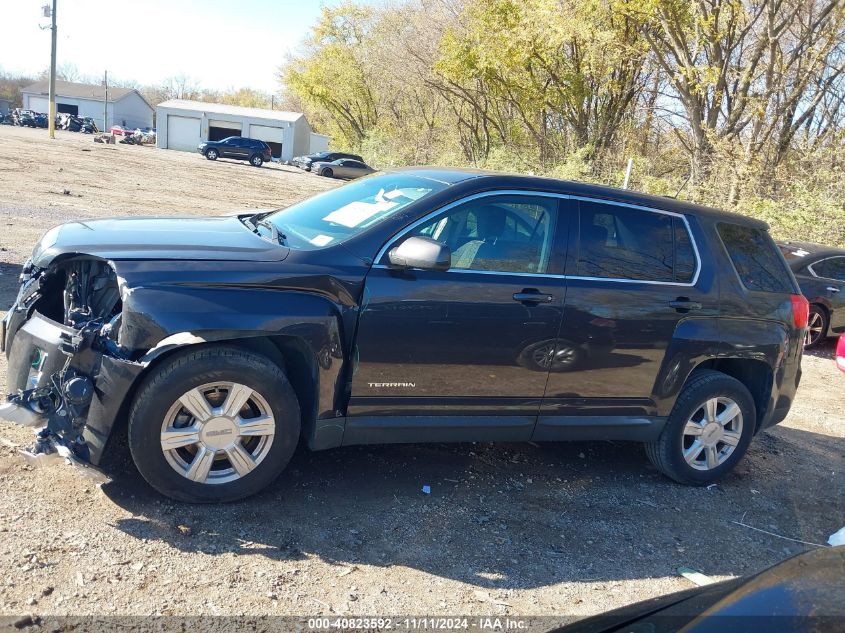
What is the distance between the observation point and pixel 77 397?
3449 millimetres

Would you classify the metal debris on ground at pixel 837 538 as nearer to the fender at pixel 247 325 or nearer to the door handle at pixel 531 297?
the door handle at pixel 531 297

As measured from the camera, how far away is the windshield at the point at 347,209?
4191 mm

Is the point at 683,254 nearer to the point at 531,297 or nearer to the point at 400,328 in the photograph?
the point at 531,297

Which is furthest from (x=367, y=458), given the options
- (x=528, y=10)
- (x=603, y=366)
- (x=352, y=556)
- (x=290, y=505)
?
(x=528, y=10)

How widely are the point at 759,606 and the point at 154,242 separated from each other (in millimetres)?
3290

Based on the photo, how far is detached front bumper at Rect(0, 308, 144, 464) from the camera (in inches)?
137

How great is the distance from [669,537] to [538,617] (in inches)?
53.5

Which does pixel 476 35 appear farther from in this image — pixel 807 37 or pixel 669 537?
pixel 669 537

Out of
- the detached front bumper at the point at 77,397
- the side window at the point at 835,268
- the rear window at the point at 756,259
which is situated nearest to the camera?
the detached front bumper at the point at 77,397

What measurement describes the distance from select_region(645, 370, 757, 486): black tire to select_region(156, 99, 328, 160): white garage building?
62140mm

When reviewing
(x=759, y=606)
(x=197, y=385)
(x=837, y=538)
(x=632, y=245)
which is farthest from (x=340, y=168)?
(x=759, y=606)

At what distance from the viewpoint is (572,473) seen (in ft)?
16.4

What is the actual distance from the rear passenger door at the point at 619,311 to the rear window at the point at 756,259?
1.16 feet

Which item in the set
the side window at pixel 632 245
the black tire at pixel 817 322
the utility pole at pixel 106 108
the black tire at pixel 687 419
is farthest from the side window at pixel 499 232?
the utility pole at pixel 106 108
